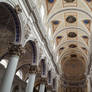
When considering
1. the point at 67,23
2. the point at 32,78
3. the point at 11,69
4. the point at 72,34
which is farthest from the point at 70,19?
the point at 11,69

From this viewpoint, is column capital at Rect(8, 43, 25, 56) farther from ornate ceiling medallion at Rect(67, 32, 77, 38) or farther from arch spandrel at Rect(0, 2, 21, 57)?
ornate ceiling medallion at Rect(67, 32, 77, 38)

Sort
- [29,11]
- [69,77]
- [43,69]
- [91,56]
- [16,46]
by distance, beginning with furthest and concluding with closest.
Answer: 1. [69,77]
2. [91,56]
3. [43,69]
4. [29,11]
5. [16,46]

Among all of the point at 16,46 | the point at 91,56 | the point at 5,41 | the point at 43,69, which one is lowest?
the point at 16,46

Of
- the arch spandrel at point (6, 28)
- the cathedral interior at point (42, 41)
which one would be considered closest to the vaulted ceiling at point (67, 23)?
the cathedral interior at point (42, 41)

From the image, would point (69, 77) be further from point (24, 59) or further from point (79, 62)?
point (24, 59)

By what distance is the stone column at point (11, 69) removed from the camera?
6.72 m

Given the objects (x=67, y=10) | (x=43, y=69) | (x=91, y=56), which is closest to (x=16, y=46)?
(x=43, y=69)

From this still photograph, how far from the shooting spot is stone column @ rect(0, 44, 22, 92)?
6.72 m

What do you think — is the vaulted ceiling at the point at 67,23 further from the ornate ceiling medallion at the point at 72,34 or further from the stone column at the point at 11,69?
the stone column at the point at 11,69

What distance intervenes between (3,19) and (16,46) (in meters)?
3.94

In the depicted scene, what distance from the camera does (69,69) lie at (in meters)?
27.6

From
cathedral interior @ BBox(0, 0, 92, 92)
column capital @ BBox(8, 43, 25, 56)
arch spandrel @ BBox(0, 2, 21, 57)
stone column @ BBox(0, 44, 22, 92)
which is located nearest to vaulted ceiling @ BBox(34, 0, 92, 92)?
cathedral interior @ BBox(0, 0, 92, 92)

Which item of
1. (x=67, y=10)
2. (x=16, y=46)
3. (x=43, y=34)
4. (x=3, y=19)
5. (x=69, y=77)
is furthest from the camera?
(x=69, y=77)

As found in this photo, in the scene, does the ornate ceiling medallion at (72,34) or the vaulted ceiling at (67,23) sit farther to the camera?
the ornate ceiling medallion at (72,34)
